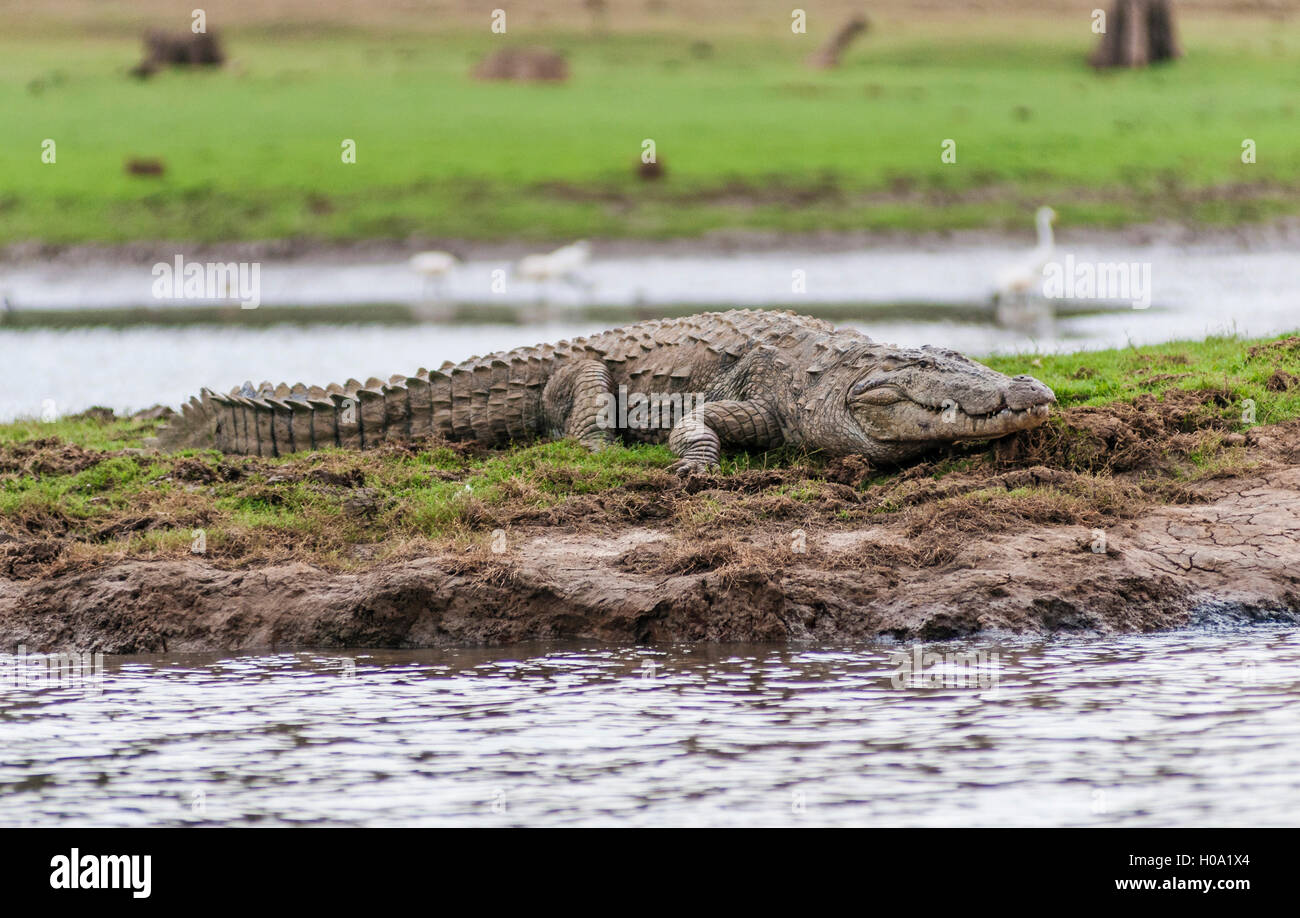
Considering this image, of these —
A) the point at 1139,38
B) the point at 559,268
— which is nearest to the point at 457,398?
the point at 559,268

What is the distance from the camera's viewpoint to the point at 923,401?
31.3ft

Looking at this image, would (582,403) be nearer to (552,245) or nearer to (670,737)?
(670,737)

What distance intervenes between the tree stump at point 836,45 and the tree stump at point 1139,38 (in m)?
6.83

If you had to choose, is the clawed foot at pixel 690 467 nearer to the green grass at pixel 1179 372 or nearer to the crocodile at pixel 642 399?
the crocodile at pixel 642 399

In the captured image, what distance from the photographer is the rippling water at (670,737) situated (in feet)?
17.7

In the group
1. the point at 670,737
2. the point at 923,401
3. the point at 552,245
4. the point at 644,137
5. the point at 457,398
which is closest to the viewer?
the point at 670,737

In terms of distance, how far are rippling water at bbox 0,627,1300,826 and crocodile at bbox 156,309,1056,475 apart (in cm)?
A: 280

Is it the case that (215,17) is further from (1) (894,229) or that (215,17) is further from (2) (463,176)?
(1) (894,229)

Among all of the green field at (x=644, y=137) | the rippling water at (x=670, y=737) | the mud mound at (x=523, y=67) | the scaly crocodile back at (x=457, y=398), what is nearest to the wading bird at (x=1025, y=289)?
the green field at (x=644, y=137)

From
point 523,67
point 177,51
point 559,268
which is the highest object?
point 177,51

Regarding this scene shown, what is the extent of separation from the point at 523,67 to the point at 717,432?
3162cm

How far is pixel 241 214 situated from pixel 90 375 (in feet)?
42.2

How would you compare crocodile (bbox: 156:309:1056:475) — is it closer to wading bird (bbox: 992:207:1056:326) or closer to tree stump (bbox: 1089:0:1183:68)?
wading bird (bbox: 992:207:1056:326)

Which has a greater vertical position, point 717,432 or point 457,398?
point 457,398
